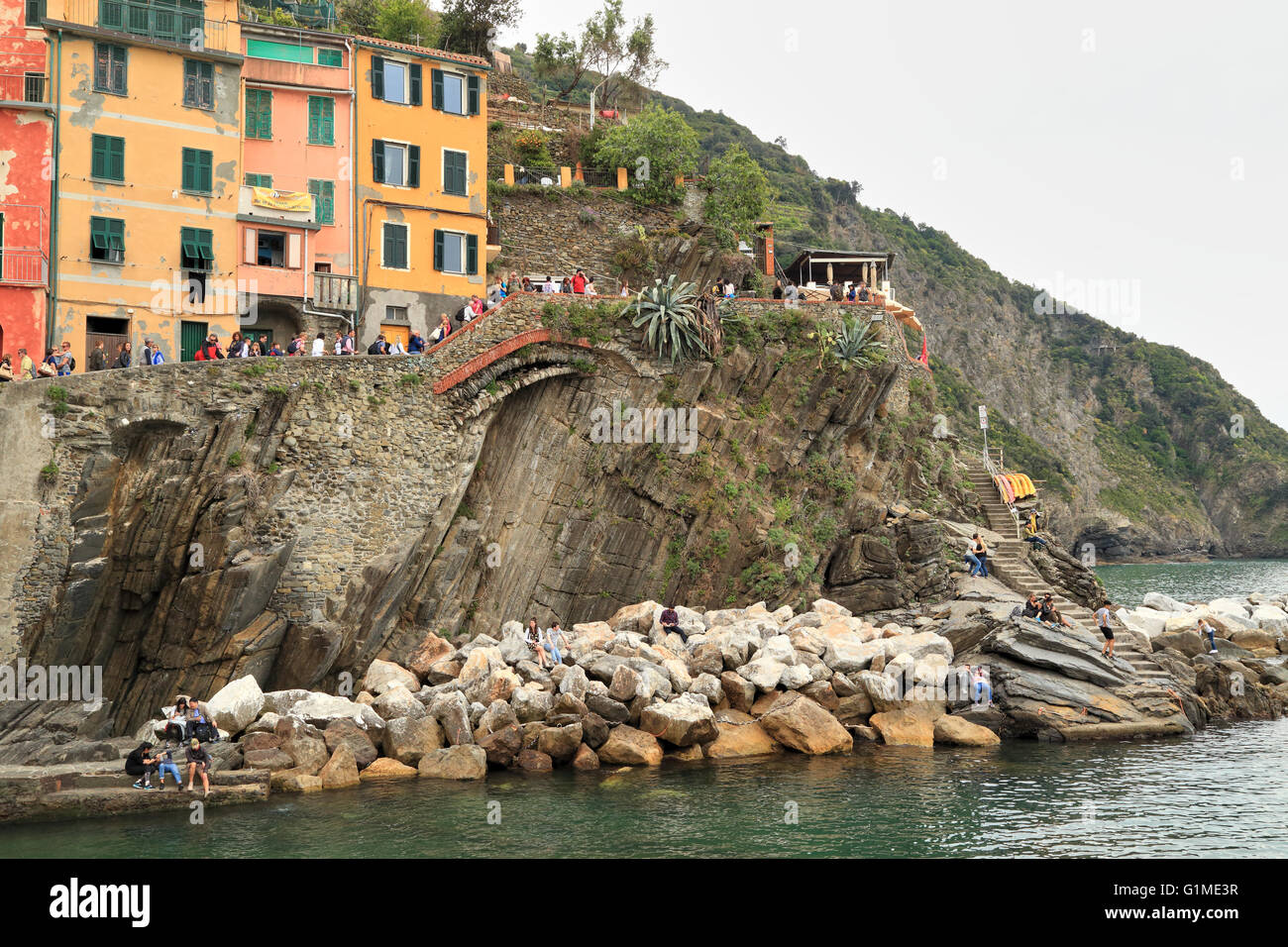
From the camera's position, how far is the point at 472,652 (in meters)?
28.5

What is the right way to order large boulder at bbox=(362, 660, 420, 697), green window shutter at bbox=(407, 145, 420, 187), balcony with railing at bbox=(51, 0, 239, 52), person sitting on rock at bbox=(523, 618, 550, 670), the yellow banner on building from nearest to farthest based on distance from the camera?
large boulder at bbox=(362, 660, 420, 697)
person sitting on rock at bbox=(523, 618, 550, 670)
balcony with railing at bbox=(51, 0, 239, 52)
the yellow banner on building
green window shutter at bbox=(407, 145, 420, 187)

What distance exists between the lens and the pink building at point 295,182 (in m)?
34.2

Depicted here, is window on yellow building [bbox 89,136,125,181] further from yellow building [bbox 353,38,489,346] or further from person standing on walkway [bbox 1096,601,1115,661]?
person standing on walkway [bbox 1096,601,1115,661]

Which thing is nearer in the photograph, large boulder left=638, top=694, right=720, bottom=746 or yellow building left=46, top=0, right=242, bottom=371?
large boulder left=638, top=694, right=720, bottom=746

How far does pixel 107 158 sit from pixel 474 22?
22.4 m

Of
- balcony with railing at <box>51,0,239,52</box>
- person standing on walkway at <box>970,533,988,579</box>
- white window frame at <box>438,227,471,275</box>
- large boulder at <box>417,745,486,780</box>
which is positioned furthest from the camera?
person standing on walkway at <box>970,533,988,579</box>

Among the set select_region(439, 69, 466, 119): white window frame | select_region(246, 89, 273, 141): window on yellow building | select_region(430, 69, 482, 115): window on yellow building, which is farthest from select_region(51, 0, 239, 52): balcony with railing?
select_region(439, 69, 466, 119): white window frame

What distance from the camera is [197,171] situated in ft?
109

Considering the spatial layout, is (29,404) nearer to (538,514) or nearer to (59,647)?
(59,647)

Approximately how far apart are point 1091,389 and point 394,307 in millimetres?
102914

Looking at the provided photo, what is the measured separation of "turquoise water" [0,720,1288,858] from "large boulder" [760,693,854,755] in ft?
2.14

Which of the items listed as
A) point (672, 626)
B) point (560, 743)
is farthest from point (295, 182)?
point (560, 743)

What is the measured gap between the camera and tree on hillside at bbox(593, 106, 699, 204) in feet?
148

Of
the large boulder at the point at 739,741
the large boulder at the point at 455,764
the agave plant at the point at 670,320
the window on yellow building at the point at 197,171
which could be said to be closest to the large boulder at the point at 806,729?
the large boulder at the point at 739,741
